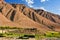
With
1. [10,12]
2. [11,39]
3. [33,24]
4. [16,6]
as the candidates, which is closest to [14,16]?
[10,12]

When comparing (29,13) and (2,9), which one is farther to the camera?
(29,13)

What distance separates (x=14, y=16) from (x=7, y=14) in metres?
5.10

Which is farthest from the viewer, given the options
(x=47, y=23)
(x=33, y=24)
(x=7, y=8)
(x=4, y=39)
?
(x=47, y=23)

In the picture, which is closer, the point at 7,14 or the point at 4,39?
the point at 4,39

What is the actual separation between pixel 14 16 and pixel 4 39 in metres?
105

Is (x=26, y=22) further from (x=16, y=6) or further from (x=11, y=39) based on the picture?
(x=11, y=39)

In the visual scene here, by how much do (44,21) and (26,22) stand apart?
3471 cm

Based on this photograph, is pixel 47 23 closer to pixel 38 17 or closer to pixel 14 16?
pixel 38 17

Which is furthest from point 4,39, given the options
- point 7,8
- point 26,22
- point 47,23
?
point 47,23

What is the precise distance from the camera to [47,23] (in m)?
188

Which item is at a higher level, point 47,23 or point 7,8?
point 7,8

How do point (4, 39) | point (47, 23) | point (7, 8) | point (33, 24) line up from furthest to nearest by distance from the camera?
point (47, 23), point (7, 8), point (33, 24), point (4, 39)

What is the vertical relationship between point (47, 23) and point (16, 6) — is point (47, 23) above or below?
below

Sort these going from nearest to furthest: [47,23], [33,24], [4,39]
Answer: [4,39] → [33,24] → [47,23]
